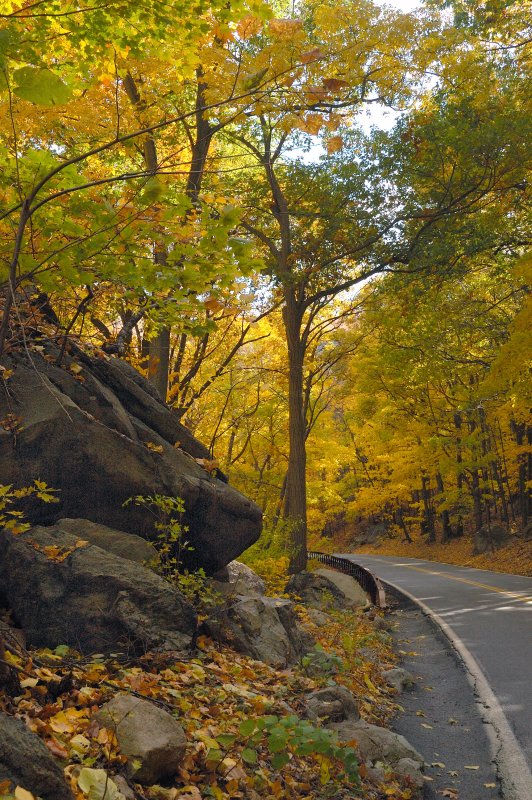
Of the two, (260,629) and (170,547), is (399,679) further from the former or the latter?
(170,547)

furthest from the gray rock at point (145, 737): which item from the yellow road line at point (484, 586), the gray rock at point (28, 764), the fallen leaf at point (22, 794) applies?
the yellow road line at point (484, 586)

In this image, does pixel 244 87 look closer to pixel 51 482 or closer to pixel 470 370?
pixel 51 482

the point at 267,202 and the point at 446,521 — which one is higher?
the point at 267,202

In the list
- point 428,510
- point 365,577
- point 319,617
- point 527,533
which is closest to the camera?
point 319,617

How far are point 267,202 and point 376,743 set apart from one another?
1530 centimetres

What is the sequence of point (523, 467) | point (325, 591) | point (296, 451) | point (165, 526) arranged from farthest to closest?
point (523, 467) < point (296, 451) < point (325, 591) < point (165, 526)

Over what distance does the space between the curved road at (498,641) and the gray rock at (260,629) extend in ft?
8.00

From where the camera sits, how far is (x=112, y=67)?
4.75 m

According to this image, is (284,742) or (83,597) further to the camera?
(83,597)

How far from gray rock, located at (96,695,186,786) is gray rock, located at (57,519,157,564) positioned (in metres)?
2.56

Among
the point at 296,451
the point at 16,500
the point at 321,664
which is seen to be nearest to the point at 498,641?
the point at 321,664

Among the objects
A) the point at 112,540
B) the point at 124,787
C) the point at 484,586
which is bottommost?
the point at 484,586

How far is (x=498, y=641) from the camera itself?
421 inches

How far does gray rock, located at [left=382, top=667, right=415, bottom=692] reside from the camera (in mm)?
8820
